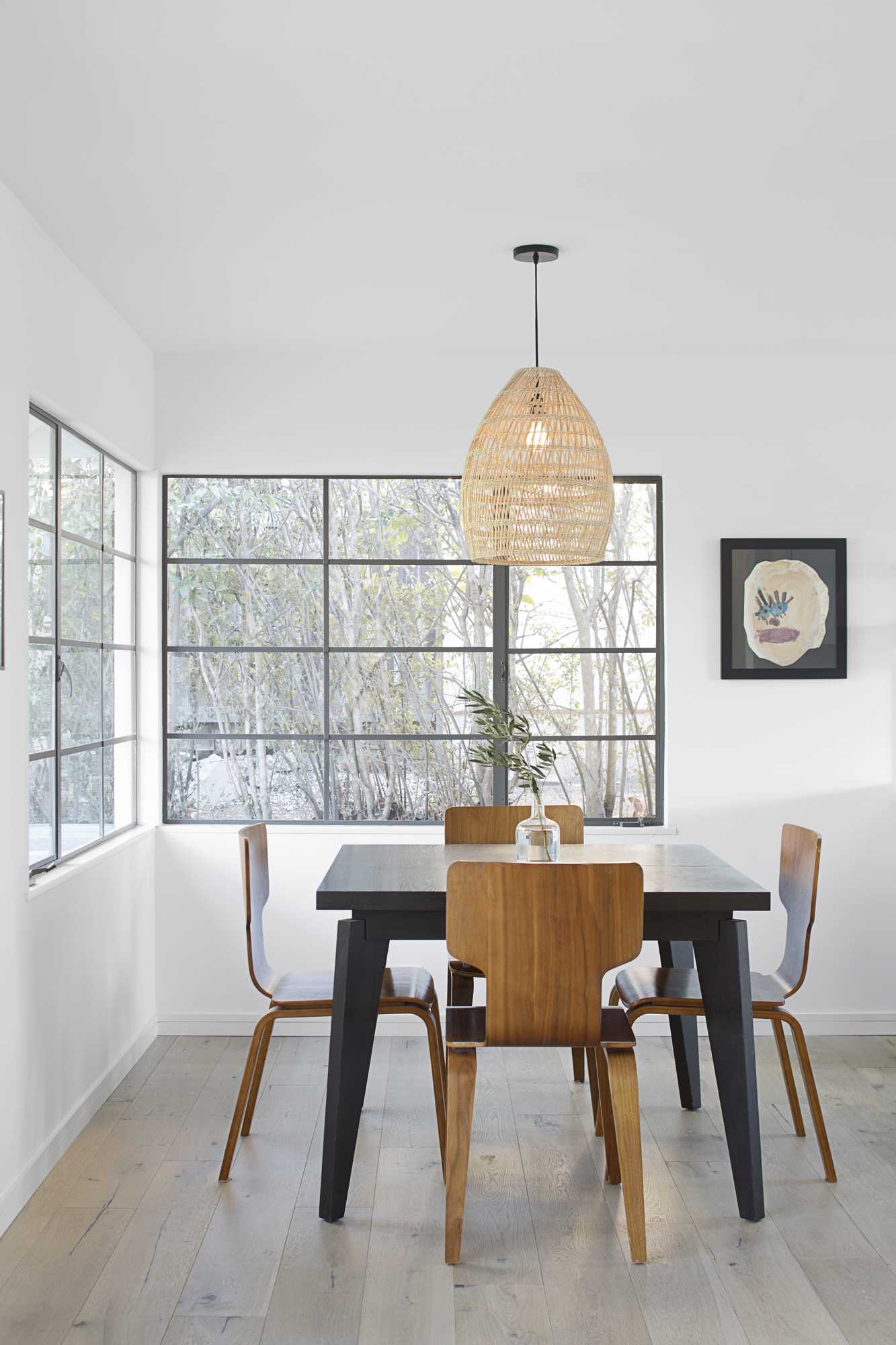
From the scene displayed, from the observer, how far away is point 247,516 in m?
4.73

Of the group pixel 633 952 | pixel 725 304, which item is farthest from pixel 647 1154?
pixel 725 304

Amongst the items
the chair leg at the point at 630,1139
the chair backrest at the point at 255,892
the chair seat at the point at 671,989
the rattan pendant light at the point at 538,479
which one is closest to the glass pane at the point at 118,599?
the chair backrest at the point at 255,892

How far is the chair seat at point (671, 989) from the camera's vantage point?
10.6 feet

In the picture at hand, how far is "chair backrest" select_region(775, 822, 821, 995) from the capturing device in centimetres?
328

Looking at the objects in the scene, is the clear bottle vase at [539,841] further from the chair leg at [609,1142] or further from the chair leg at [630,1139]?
the chair leg at [630,1139]

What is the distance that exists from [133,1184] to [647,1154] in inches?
56.9

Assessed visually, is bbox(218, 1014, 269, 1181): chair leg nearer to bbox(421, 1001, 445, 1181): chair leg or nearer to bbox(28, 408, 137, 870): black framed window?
bbox(421, 1001, 445, 1181): chair leg

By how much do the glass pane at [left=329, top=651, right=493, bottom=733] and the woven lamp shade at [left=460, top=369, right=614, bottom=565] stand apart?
4.51 ft

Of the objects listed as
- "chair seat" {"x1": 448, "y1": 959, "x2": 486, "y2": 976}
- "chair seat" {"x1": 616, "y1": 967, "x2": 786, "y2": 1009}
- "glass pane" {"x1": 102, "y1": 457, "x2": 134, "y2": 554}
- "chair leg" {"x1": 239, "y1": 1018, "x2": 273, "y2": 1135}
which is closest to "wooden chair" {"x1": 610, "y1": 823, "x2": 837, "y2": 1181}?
"chair seat" {"x1": 616, "y1": 967, "x2": 786, "y2": 1009}

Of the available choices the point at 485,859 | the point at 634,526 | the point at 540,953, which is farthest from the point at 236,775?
the point at 540,953

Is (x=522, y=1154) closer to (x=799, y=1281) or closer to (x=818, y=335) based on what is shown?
(x=799, y=1281)

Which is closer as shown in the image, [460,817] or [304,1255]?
[304,1255]

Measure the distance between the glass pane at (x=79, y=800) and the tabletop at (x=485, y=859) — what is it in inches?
34.8

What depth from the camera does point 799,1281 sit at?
2.68 metres
